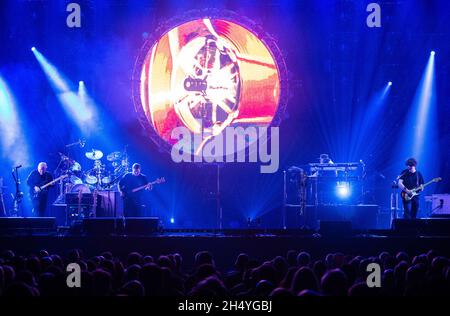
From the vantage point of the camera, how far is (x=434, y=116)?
15141mm

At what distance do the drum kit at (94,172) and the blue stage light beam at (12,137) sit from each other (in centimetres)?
143

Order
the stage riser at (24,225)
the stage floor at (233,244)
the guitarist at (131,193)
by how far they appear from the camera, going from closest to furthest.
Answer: the stage floor at (233,244) < the stage riser at (24,225) < the guitarist at (131,193)

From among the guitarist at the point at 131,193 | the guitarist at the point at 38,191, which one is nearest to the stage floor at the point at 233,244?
the guitarist at the point at 131,193

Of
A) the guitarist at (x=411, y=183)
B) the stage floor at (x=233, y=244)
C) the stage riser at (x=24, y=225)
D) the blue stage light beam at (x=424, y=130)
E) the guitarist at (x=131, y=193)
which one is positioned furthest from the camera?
the blue stage light beam at (x=424, y=130)

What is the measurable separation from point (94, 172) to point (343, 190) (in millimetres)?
6536

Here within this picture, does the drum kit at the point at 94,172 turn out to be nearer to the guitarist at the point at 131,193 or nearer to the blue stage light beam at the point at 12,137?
the blue stage light beam at the point at 12,137

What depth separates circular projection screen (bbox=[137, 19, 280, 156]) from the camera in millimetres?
14336

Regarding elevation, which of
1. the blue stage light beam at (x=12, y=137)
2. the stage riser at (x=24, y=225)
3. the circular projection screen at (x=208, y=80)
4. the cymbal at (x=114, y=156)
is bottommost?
the stage riser at (x=24, y=225)

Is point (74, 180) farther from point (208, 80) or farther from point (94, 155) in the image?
point (208, 80)

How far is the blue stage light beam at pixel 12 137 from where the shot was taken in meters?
15.4

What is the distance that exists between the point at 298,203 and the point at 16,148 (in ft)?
26.6

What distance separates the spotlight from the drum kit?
563 centimetres

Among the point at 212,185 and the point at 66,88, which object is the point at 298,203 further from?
the point at 66,88
